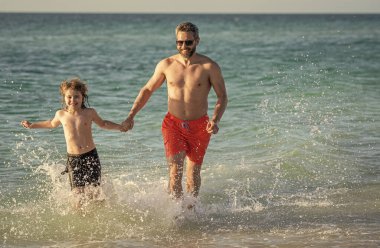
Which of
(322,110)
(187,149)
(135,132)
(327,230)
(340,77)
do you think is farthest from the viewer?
(340,77)

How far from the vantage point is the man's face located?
22.1 ft

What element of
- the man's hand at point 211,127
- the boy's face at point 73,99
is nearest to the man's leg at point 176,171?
the man's hand at point 211,127

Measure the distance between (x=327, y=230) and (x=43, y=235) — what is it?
2536 millimetres

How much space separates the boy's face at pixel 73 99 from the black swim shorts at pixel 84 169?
1.49 feet

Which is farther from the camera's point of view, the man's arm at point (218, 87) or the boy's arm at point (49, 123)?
the boy's arm at point (49, 123)

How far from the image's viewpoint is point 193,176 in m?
7.09

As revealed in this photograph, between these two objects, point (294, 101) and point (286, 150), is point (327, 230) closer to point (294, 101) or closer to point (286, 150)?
point (286, 150)

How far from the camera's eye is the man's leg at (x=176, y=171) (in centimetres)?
689

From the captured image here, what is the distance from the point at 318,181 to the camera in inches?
339

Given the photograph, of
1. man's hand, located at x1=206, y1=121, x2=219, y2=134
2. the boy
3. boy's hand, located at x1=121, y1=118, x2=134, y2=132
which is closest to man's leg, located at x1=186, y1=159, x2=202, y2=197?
man's hand, located at x1=206, y1=121, x2=219, y2=134

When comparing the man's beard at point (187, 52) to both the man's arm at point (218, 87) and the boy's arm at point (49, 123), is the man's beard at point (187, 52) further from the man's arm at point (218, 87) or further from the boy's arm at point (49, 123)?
the boy's arm at point (49, 123)

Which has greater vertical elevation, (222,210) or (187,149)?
(187,149)

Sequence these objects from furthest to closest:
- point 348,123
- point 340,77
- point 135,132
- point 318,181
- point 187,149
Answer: point 340,77
point 348,123
point 135,132
point 318,181
point 187,149

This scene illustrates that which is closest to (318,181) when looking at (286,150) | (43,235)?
(286,150)
